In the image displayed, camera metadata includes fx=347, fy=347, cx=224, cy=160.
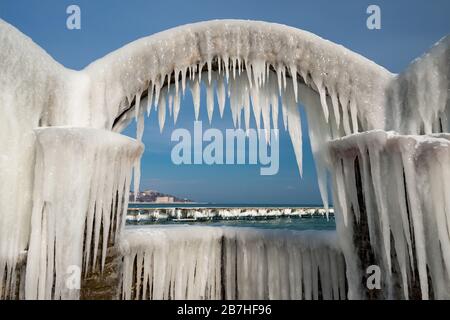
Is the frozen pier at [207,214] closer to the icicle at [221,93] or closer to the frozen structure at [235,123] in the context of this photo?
the icicle at [221,93]

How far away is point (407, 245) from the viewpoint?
16.0 feet

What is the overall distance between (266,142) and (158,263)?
3.21 m

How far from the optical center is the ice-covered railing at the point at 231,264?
6560mm

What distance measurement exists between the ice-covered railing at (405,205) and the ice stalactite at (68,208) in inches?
156

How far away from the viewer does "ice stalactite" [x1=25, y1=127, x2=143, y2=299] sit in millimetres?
4938

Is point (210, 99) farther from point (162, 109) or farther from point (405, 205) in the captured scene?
point (405, 205)

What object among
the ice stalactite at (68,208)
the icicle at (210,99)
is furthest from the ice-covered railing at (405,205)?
the ice stalactite at (68,208)

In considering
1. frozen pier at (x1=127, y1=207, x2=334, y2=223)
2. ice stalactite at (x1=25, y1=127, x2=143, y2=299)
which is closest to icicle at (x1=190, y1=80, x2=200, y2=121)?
ice stalactite at (x1=25, y1=127, x2=143, y2=299)

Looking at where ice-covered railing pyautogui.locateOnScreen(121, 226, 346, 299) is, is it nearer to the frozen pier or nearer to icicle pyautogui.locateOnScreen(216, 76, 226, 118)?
icicle pyautogui.locateOnScreen(216, 76, 226, 118)

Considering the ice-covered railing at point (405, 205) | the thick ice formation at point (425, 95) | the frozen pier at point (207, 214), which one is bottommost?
the frozen pier at point (207, 214)

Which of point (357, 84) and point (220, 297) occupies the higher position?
point (357, 84)
